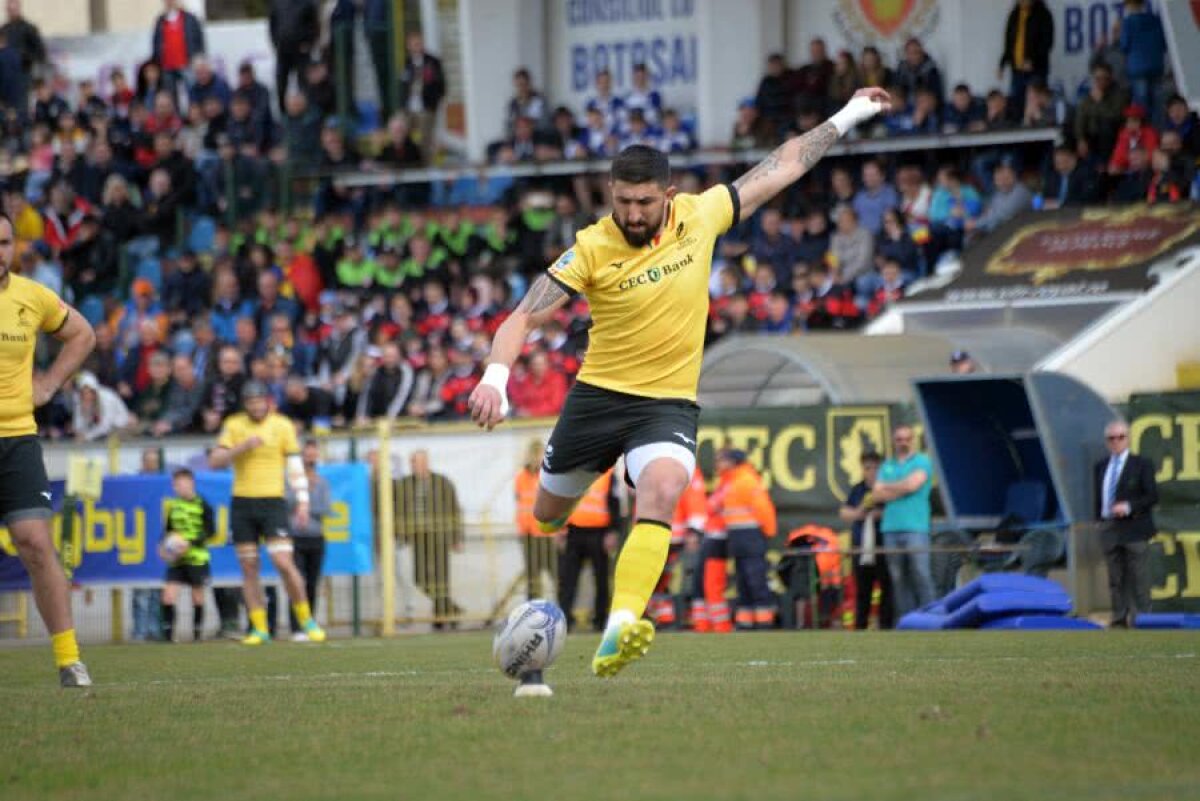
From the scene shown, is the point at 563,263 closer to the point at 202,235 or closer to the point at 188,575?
the point at 188,575

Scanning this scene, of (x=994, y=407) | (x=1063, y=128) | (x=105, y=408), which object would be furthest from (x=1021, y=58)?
(x=105, y=408)

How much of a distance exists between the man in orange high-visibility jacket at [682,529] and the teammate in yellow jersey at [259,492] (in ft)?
11.8

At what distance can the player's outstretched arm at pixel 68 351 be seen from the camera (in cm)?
1144

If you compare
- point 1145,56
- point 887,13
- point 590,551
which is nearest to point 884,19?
point 887,13

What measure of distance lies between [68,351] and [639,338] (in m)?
3.30

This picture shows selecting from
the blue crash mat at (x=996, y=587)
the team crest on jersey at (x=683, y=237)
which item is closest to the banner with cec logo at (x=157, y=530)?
the blue crash mat at (x=996, y=587)

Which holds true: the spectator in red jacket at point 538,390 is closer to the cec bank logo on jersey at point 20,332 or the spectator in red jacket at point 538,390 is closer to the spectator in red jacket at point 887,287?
A: the spectator in red jacket at point 887,287

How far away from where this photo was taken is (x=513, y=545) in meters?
22.5

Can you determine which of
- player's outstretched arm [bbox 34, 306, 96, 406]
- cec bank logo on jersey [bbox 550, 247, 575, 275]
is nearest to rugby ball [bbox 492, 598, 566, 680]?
cec bank logo on jersey [bbox 550, 247, 575, 275]

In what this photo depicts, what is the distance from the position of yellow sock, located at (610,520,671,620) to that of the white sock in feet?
0.13

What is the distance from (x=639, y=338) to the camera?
992cm

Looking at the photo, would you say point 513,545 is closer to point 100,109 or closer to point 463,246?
point 463,246

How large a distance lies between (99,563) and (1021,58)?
1203 cm

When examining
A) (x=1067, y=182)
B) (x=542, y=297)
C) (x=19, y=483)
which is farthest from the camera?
(x=1067, y=182)
